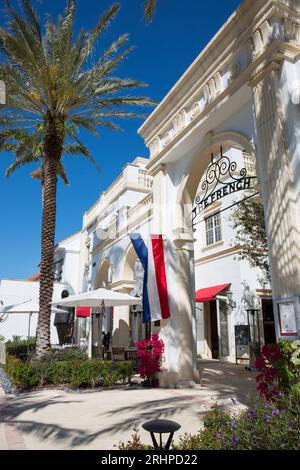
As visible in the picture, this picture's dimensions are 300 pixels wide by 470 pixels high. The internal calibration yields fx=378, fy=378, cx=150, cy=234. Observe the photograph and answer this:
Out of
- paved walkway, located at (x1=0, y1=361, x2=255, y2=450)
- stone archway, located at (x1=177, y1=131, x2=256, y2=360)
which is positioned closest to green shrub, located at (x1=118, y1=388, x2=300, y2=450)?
paved walkway, located at (x1=0, y1=361, x2=255, y2=450)

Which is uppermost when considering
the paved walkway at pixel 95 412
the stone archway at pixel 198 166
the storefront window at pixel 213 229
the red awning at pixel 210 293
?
the storefront window at pixel 213 229

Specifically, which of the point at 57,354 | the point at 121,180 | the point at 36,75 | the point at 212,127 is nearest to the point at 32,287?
the point at 121,180

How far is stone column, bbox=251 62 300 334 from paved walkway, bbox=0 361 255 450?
2625 mm

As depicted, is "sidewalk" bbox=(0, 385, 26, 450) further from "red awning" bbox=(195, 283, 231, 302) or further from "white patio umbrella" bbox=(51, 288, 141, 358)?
"red awning" bbox=(195, 283, 231, 302)

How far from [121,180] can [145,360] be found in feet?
37.7

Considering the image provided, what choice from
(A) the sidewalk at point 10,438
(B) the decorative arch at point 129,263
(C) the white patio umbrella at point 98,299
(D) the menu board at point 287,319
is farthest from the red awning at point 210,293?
(A) the sidewalk at point 10,438

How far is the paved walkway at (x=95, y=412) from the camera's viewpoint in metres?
4.89

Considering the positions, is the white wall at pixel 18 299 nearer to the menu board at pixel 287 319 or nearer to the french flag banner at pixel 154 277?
the french flag banner at pixel 154 277

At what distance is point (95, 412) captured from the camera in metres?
6.53

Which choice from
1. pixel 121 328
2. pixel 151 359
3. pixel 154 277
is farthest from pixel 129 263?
pixel 151 359

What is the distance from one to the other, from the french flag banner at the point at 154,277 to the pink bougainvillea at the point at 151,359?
2.97 ft

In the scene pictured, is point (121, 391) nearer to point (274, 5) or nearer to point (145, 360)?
point (145, 360)

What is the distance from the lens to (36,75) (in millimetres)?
11164

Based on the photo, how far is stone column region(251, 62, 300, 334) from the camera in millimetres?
5766
